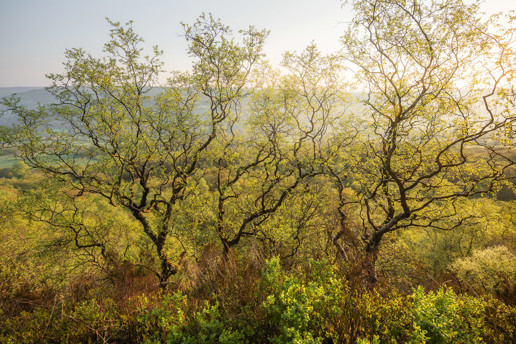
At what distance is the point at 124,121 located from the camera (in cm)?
1242

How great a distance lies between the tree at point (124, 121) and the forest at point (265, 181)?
3.8 inches

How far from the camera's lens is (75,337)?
16.6 feet

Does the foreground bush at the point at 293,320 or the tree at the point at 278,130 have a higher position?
the tree at the point at 278,130

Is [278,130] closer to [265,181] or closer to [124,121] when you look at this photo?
[265,181]

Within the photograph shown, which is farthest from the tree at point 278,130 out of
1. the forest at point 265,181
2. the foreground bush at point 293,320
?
the foreground bush at point 293,320

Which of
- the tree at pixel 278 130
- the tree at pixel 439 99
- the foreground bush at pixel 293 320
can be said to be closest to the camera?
the foreground bush at pixel 293 320

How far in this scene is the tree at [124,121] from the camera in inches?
450

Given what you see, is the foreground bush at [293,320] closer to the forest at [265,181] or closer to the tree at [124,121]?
the forest at [265,181]

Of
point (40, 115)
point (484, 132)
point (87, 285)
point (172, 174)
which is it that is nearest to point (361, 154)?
point (484, 132)

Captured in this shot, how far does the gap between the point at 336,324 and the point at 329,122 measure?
14.2 m

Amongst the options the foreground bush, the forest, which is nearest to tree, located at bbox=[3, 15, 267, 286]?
the forest

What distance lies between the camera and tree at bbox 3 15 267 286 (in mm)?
11422

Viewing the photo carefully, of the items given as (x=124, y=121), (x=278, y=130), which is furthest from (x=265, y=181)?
(x=124, y=121)

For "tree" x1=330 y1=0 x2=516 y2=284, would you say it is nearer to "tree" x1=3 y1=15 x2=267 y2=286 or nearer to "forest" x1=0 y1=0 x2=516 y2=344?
"forest" x1=0 y1=0 x2=516 y2=344
